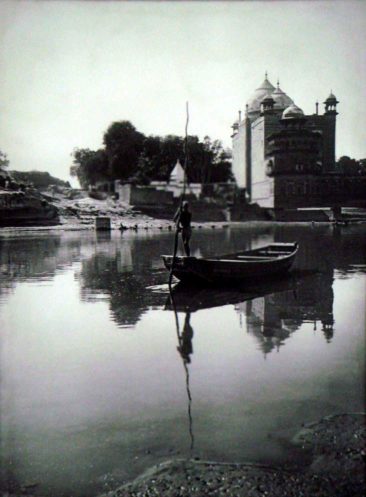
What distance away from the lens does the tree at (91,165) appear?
148 ft

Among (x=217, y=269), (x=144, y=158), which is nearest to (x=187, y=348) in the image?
(x=217, y=269)

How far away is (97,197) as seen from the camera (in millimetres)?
41219

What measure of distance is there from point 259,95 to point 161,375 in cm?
4341

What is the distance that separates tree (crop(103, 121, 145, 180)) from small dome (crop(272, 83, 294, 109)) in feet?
39.3

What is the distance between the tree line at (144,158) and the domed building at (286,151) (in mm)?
3165

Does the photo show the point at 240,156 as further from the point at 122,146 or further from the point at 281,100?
the point at 122,146

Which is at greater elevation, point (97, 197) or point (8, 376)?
point (97, 197)

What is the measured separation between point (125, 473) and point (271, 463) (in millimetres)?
929

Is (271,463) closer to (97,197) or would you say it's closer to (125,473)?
(125,473)

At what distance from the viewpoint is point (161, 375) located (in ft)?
15.5

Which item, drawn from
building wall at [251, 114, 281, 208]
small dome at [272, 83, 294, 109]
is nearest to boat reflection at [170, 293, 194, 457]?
building wall at [251, 114, 281, 208]

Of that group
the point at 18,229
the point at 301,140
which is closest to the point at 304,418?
the point at 18,229

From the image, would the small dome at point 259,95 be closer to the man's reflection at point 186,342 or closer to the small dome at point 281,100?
the small dome at point 281,100

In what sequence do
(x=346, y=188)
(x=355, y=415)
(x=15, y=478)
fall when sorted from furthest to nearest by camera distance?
(x=346, y=188) < (x=355, y=415) < (x=15, y=478)
